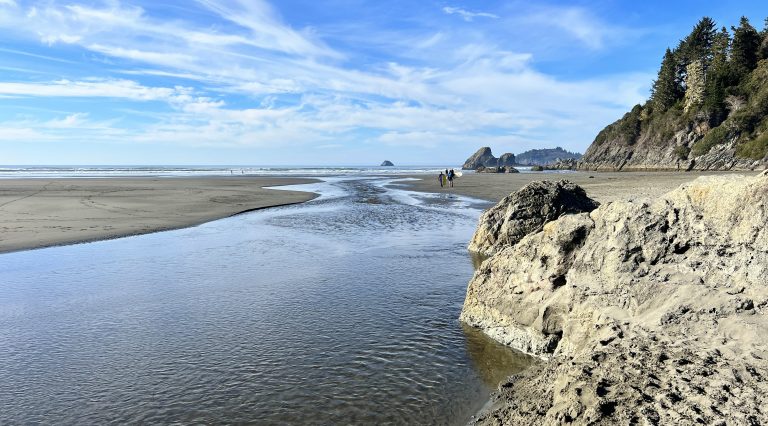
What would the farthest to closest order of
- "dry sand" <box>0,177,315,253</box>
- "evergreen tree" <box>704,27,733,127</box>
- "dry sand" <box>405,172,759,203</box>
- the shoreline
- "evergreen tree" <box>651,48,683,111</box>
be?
"evergreen tree" <box>651,48,683,111</box> < "evergreen tree" <box>704,27,733,127</box> < "dry sand" <box>405,172,759,203</box> < the shoreline < "dry sand" <box>0,177,315,253</box>

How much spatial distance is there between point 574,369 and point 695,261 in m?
2.36

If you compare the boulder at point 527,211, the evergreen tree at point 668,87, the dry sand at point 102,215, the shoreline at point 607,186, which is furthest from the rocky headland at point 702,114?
the dry sand at point 102,215

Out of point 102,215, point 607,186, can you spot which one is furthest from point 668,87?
point 102,215

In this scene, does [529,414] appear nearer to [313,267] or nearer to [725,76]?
[313,267]

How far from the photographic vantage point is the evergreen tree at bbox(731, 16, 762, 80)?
84125 mm

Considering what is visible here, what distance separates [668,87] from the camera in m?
102

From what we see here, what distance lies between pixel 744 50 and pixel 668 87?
17960mm

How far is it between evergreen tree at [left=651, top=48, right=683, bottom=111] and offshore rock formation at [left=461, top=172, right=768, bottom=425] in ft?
375

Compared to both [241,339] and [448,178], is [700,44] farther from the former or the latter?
[241,339]

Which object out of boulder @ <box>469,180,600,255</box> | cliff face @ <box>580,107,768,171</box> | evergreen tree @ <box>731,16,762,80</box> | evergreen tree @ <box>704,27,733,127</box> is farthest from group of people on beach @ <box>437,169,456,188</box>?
evergreen tree @ <box>731,16,762,80</box>

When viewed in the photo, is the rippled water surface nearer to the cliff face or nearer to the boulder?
the boulder

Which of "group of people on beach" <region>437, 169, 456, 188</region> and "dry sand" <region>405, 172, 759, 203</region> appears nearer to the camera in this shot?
"dry sand" <region>405, 172, 759, 203</region>

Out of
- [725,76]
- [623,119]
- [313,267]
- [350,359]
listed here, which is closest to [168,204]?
[313,267]

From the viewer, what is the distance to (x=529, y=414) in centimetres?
562
